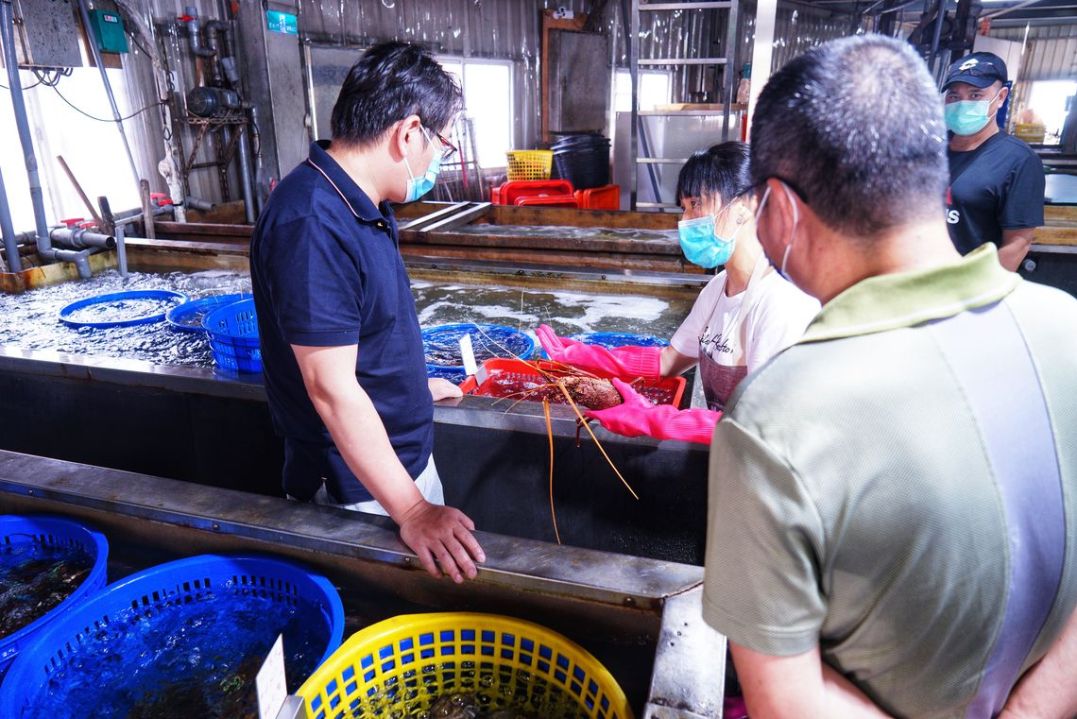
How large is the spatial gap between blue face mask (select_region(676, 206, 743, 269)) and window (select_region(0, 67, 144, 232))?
19.3ft

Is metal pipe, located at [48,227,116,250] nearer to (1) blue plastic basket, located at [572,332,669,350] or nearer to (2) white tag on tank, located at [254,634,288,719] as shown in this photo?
(1) blue plastic basket, located at [572,332,669,350]

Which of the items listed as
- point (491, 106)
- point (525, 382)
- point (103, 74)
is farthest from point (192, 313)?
point (491, 106)

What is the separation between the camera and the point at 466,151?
1088cm

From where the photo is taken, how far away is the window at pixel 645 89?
12789 mm

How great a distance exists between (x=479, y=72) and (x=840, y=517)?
11427 mm

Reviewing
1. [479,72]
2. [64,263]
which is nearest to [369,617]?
[64,263]

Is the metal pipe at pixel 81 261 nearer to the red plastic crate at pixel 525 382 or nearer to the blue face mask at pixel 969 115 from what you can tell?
the red plastic crate at pixel 525 382

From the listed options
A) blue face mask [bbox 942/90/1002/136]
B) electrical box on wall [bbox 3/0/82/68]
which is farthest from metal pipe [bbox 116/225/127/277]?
blue face mask [bbox 942/90/1002/136]

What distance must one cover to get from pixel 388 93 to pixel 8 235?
5203mm

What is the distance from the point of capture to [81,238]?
529 cm

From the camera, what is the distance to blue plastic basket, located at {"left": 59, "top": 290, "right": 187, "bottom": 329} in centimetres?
360

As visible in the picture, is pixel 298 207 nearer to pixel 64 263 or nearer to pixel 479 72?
pixel 64 263

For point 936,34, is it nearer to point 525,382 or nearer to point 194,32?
point 525,382

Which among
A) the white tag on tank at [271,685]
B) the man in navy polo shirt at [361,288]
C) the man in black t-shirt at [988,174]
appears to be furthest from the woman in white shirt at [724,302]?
the man in black t-shirt at [988,174]
